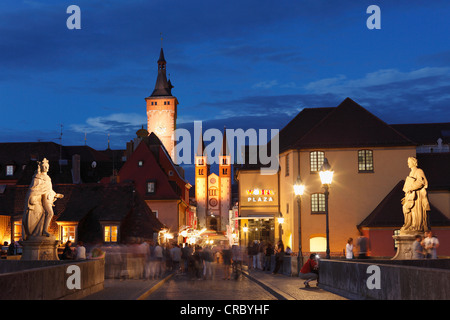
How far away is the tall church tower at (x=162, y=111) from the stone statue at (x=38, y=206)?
11211 cm

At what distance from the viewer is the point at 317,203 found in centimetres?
5166

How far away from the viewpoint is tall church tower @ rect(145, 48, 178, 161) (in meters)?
137

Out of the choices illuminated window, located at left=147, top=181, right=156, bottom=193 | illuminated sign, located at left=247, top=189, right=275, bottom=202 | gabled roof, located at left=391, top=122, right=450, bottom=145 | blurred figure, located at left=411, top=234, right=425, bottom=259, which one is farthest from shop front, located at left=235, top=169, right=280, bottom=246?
blurred figure, located at left=411, top=234, right=425, bottom=259

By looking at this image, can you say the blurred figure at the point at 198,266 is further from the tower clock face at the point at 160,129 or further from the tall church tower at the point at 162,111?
the tower clock face at the point at 160,129

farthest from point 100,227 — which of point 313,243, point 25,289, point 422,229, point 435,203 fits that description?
point 25,289

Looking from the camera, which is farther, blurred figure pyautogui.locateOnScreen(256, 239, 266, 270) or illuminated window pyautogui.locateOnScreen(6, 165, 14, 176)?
illuminated window pyautogui.locateOnScreen(6, 165, 14, 176)

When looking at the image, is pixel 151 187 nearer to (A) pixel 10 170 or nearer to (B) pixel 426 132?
(A) pixel 10 170

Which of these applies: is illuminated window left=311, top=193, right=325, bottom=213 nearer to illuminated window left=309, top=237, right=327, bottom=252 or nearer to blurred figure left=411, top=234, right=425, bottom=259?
illuminated window left=309, top=237, right=327, bottom=252

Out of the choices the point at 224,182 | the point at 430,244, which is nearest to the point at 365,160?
the point at 430,244

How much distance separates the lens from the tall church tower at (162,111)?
137375 mm

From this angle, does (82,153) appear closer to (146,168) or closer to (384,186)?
(146,168)

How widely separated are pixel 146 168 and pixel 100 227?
79.3ft

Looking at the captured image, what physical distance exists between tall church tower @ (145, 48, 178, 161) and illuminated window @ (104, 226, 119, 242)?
3352 inches
